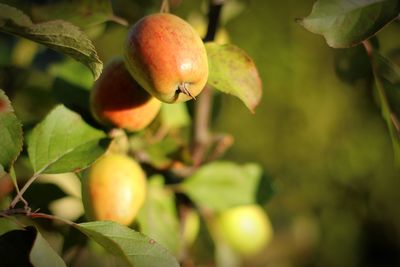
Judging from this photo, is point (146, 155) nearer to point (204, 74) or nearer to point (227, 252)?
point (204, 74)

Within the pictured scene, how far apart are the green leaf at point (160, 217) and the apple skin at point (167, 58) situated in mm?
331

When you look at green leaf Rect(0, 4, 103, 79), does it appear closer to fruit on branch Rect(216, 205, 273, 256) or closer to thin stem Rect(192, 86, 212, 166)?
thin stem Rect(192, 86, 212, 166)

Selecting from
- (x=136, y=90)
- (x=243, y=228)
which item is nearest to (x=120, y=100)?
(x=136, y=90)

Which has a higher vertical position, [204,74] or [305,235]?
[204,74]

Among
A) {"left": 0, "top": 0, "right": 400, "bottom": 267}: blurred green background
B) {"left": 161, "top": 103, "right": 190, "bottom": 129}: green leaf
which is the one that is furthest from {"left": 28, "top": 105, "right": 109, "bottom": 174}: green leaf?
{"left": 0, "top": 0, "right": 400, "bottom": 267}: blurred green background

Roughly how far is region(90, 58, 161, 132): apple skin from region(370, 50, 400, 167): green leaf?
309mm

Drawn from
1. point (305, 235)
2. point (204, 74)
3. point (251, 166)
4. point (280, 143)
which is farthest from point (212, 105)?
point (305, 235)

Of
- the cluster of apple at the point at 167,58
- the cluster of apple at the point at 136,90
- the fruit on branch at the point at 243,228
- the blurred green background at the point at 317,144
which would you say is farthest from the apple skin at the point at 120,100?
the blurred green background at the point at 317,144

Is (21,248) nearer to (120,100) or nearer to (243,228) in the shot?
(120,100)

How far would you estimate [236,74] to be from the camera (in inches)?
28.3

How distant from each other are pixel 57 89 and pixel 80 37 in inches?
13.9

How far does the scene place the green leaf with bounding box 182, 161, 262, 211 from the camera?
1.08 metres

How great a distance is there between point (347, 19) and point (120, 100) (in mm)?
320

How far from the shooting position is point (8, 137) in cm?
65
